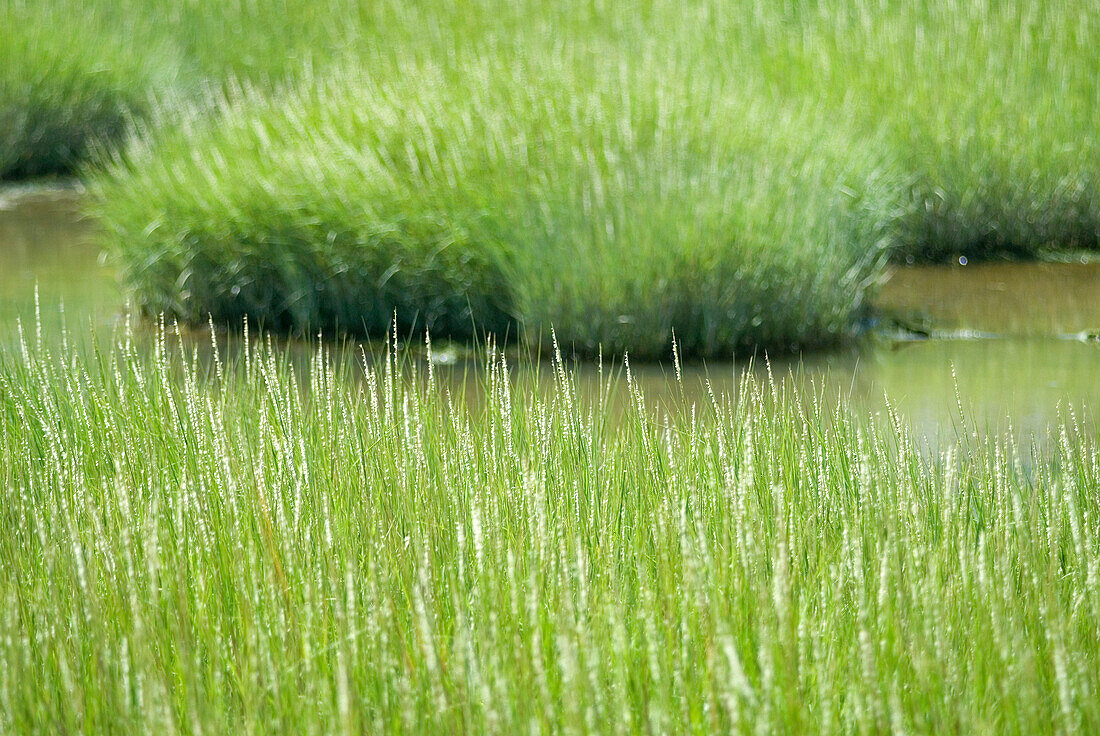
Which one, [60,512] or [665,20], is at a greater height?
[665,20]

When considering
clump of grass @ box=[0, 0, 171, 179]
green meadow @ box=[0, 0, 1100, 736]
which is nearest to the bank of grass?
green meadow @ box=[0, 0, 1100, 736]

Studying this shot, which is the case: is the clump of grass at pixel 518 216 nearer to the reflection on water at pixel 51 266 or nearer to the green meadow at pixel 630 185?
the green meadow at pixel 630 185

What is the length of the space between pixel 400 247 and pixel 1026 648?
4.04m

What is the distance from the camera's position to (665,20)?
30.4 ft

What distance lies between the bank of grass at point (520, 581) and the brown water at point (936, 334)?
96 cm

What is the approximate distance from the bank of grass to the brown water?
964 mm

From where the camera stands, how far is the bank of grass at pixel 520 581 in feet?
6.33

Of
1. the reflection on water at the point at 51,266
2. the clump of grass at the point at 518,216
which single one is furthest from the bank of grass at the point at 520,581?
the reflection on water at the point at 51,266

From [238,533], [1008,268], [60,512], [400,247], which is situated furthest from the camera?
[1008,268]

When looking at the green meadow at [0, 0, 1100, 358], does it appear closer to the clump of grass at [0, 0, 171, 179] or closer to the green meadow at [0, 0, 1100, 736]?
the green meadow at [0, 0, 1100, 736]

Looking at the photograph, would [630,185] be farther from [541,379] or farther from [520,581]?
[520,581]

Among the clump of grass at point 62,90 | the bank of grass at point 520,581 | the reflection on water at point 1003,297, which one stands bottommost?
the reflection on water at point 1003,297

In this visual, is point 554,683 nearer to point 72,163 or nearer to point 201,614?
point 201,614

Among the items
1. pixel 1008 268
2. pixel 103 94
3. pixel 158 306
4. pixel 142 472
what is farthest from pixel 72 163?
pixel 142 472
